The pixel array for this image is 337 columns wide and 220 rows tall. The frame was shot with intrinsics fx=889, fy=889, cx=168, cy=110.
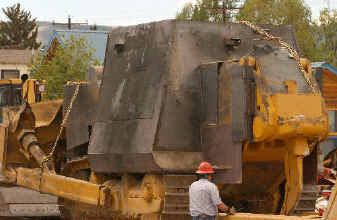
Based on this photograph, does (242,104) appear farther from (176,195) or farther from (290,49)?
(290,49)

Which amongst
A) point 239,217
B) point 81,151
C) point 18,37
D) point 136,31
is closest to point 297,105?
point 239,217

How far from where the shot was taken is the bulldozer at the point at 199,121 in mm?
9078

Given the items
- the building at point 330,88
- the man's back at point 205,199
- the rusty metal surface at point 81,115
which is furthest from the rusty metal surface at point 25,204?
the building at point 330,88

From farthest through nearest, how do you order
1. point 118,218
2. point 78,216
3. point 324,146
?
point 324,146 → point 78,216 → point 118,218

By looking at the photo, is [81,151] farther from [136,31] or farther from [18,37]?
[18,37]

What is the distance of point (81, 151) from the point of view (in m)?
12.0

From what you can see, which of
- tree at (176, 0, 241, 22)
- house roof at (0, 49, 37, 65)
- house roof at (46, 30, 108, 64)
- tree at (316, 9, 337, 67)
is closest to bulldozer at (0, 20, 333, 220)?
house roof at (46, 30, 108, 64)

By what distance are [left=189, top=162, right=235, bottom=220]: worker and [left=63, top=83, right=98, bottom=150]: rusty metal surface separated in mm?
2756

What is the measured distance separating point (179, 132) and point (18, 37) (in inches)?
3037

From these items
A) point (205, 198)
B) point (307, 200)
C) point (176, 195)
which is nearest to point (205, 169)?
point (205, 198)

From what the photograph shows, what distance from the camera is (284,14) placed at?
51438 mm

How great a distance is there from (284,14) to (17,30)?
39.7 metres

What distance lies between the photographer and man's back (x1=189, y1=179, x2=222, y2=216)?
8.75 meters

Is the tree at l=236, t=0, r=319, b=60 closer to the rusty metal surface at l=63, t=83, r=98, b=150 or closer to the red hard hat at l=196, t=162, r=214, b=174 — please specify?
the rusty metal surface at l=63, t=83, r=98, b=150
